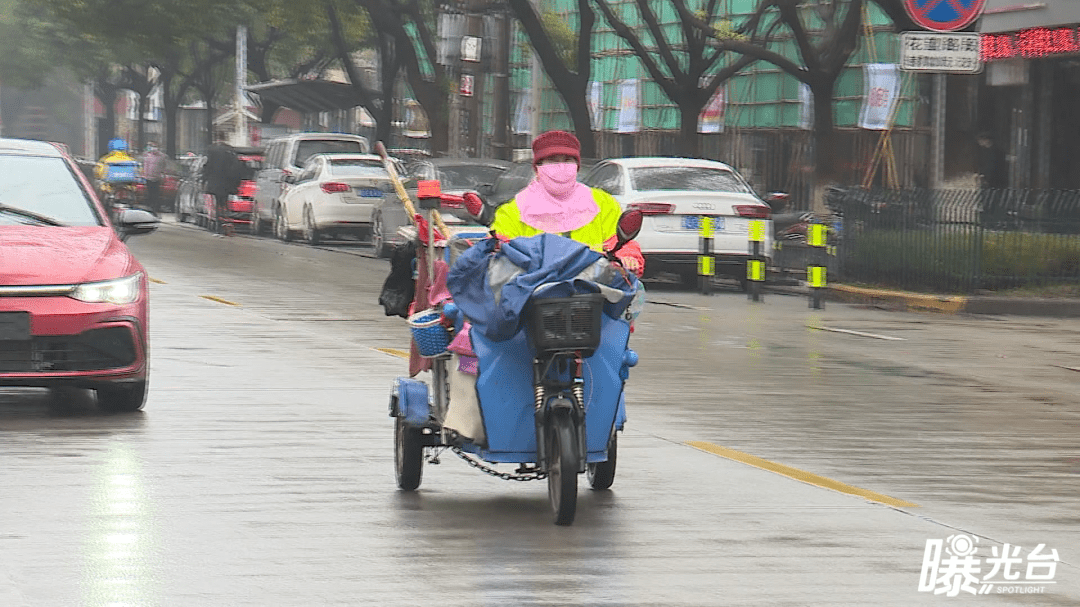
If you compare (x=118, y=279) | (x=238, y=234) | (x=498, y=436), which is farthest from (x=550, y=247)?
(x=238, y=234)

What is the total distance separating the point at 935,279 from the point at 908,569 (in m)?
15.9

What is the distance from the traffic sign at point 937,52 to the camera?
21906mm

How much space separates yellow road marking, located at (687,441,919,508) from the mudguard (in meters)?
1.86

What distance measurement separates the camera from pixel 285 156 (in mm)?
36219

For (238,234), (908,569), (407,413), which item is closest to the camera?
(908,569)

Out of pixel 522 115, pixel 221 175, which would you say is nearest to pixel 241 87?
pixel 522 115

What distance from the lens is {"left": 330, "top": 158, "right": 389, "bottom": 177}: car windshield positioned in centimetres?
3378

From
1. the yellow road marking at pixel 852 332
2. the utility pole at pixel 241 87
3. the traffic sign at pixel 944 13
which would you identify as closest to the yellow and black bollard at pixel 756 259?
the traffic sign at pixel 944 13

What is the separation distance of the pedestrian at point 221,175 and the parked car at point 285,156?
1.90ft

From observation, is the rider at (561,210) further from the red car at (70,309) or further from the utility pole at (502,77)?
the utility pole at (502,77)

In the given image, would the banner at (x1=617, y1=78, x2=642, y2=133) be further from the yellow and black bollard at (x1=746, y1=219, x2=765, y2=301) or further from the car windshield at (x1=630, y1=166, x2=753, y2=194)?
the yellow and black bollard at (x1=746, y1=219, x2=765, y2=301)

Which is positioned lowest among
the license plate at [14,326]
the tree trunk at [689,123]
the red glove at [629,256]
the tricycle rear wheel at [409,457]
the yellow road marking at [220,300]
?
the yellow road marking at [220,300]

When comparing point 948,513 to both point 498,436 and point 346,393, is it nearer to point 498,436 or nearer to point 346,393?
point 498,436

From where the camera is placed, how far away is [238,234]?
127ft
